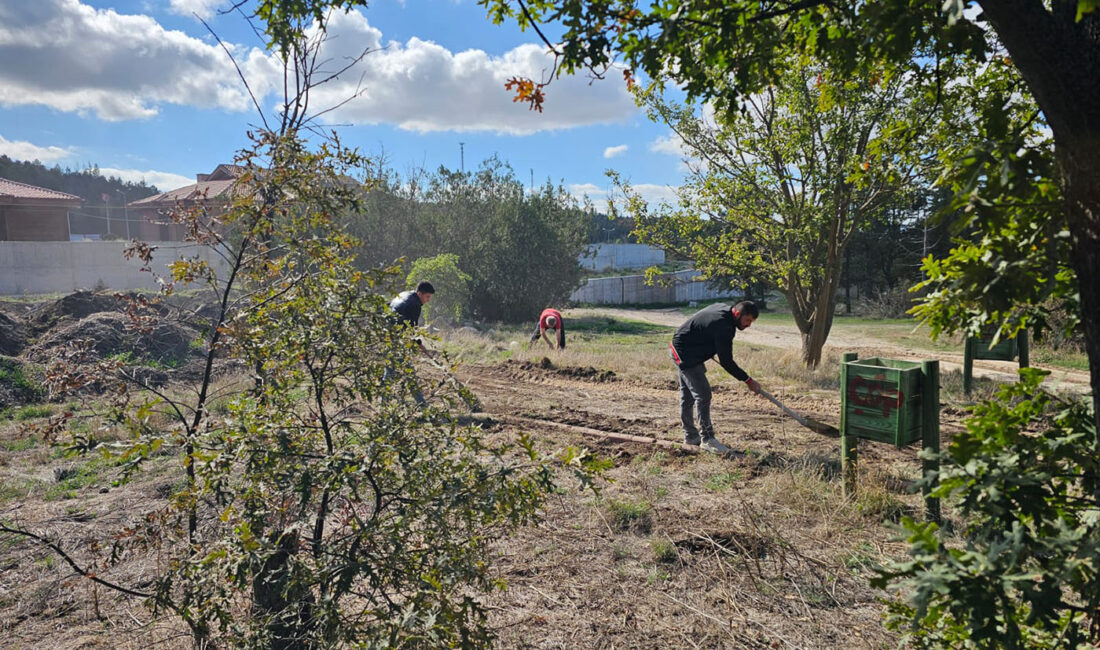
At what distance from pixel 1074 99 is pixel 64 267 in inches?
1340

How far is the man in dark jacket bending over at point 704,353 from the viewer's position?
698cm

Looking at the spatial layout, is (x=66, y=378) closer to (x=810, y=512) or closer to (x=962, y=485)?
(x=962, y=485)

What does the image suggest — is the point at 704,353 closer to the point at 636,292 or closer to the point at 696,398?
the point at 696,398

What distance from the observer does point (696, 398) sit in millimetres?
7223

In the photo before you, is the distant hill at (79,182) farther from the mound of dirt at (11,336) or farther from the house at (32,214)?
the mound of dirt at (11,336)

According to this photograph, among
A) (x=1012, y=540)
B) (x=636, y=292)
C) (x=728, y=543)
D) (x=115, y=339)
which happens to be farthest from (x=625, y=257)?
(x=1012, y=540)

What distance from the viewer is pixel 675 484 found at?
6.10 meters

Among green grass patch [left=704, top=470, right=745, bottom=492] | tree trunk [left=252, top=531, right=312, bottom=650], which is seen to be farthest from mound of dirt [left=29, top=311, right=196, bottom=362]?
tree trunk [left=252, top=531, right=312, bottom=650]

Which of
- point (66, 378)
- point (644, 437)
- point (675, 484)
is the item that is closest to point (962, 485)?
point (66, 378)

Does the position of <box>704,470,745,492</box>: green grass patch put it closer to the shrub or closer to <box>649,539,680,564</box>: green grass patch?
<box>649,539,680,564</box>: green grass patch

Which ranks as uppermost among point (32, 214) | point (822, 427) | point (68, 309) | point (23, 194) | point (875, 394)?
point (23, 194)

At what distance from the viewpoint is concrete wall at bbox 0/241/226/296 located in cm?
2670

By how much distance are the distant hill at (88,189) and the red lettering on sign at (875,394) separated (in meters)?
61.8

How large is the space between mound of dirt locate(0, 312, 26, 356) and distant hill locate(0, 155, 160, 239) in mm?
45805
